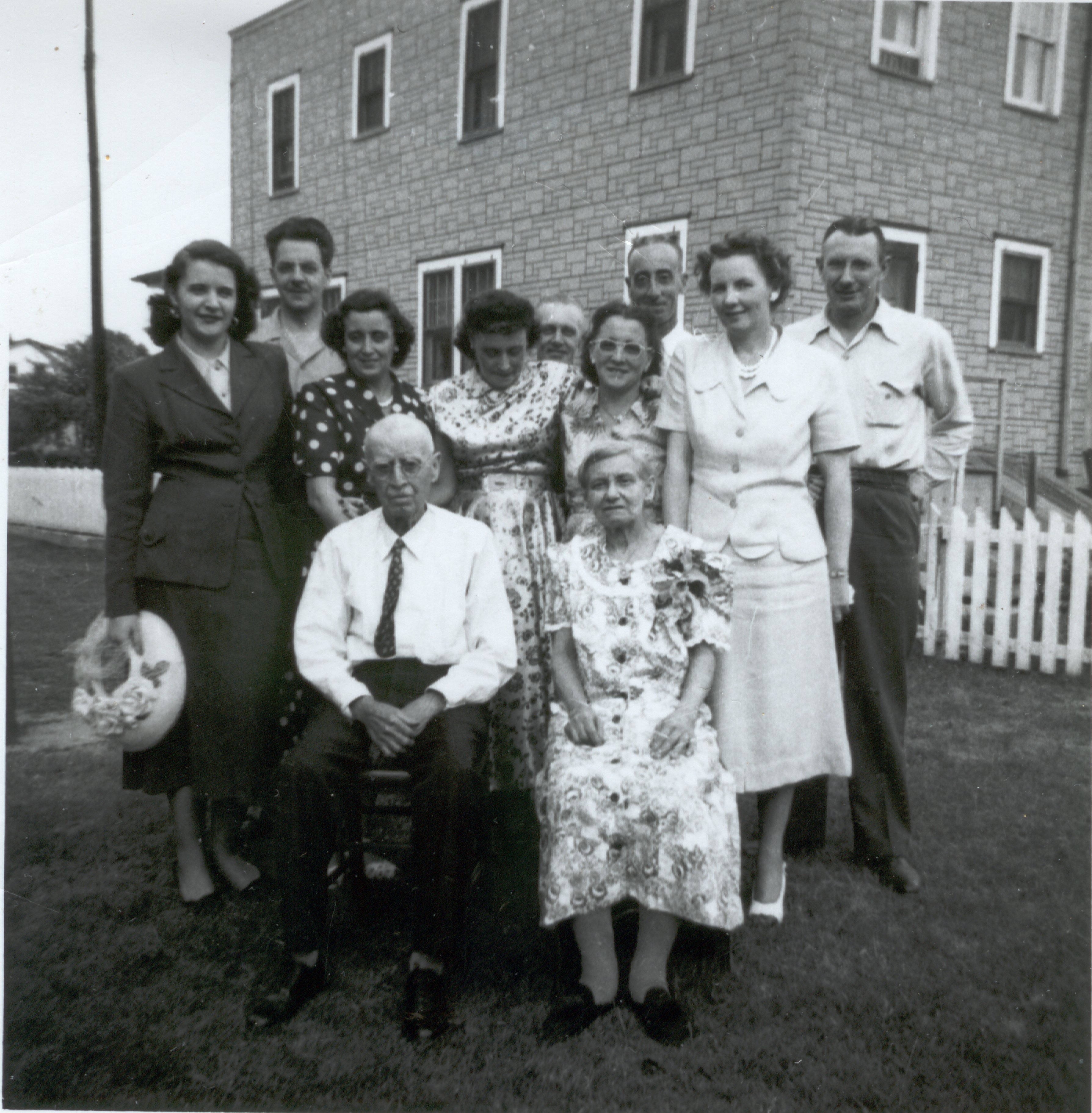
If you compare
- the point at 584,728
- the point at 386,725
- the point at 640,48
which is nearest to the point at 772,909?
the point at 584,728

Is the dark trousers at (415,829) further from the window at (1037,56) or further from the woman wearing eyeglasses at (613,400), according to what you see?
the window at (1037,56)

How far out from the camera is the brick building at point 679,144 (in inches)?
165

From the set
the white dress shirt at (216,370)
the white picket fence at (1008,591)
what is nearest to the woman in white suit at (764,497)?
the white dress shirt at (216,370)

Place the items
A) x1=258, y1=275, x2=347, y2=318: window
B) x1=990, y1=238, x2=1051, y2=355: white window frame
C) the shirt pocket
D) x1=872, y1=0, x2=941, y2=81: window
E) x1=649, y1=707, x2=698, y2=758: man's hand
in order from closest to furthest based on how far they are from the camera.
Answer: x1=649, y1=707, x2=698, y2=758: man's hand → the shirt pocket → x1=872, y1=0, x2=941, y2=81: window → x1=990, y1=238, x2=1051, y2=355: white window frame → x1=258, y1=275, x2=347, y2=318: window

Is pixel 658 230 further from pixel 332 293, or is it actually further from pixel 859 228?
pixel 332 293

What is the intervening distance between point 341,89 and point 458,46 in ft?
4.97

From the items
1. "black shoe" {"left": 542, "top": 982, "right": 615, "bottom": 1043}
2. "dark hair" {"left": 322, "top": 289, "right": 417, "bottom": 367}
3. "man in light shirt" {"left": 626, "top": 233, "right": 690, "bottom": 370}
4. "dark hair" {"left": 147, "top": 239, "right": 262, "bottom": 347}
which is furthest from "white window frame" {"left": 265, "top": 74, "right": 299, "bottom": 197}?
"black shoe" {"left": 542, "top": 982, "right": 615, "bottom": 1043}

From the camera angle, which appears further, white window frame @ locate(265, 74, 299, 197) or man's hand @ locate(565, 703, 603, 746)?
white window frame @ locate(265, 74, 299, 197)

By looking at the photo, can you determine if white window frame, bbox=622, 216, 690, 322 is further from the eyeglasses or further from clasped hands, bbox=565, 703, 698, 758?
clasped hands, bbox=565, 703, 698, 758

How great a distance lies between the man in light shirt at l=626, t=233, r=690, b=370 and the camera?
11.6 feet

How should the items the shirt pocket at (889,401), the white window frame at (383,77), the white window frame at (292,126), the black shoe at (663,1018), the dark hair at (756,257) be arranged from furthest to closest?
the white window frame at (383,77), the white window frame at (292,126), the shirt pocket at (889,401), the dark hair at (756,257), the black shoe at (663,1018)

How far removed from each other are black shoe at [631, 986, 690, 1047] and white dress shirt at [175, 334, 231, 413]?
2198mm

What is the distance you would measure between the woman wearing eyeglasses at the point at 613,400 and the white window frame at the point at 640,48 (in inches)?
81.6

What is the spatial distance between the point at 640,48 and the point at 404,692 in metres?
3.56
